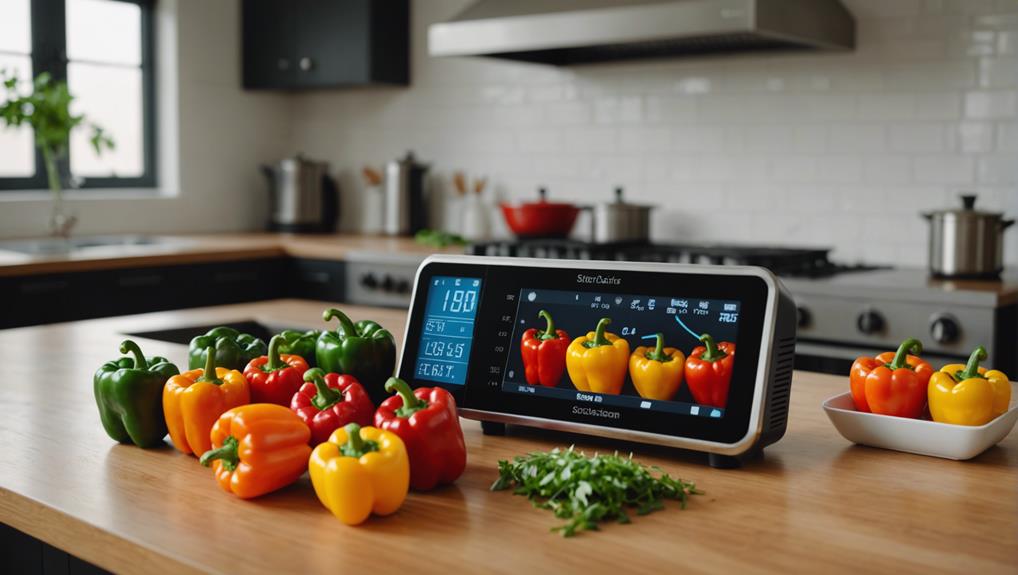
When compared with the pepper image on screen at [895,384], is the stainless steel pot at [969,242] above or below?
above

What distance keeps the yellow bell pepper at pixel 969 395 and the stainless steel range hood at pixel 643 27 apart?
2.27 metres

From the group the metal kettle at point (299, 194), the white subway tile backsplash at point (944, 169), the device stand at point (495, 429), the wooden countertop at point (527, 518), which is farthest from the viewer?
the metal kettle at point (299, 194)

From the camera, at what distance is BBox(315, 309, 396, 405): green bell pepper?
1.46 m

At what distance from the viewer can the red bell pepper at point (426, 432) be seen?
46.9 inches

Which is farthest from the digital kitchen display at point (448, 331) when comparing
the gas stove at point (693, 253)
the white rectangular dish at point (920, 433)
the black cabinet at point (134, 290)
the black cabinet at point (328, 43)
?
the black cabinet at point (328, 43)

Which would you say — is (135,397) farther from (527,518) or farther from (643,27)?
(643,27)

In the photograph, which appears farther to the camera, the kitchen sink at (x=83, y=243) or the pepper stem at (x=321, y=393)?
the kitchen sink at (x=83, y=243)

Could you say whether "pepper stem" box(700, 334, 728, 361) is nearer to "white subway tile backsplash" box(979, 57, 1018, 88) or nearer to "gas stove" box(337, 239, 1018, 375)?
"gas stove" box(337, 239, 1018, 375)

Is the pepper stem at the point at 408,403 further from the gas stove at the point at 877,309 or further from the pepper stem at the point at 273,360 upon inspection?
the gas stove at the point at 877,309

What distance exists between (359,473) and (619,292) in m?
0.46

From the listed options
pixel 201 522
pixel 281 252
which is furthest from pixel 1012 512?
pixel 281 252

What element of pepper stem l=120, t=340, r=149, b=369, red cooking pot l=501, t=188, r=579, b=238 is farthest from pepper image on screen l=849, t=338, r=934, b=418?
red cooking pot l=501, t=188, r=579, b=238

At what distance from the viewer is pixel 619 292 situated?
1397mm

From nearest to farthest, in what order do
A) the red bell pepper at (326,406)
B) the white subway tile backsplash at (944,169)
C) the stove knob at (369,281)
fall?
1. the red bell pepper at (326,406)
2. the white subway tile backsplash at (944,169)
3. the stove knob at (369,281)
